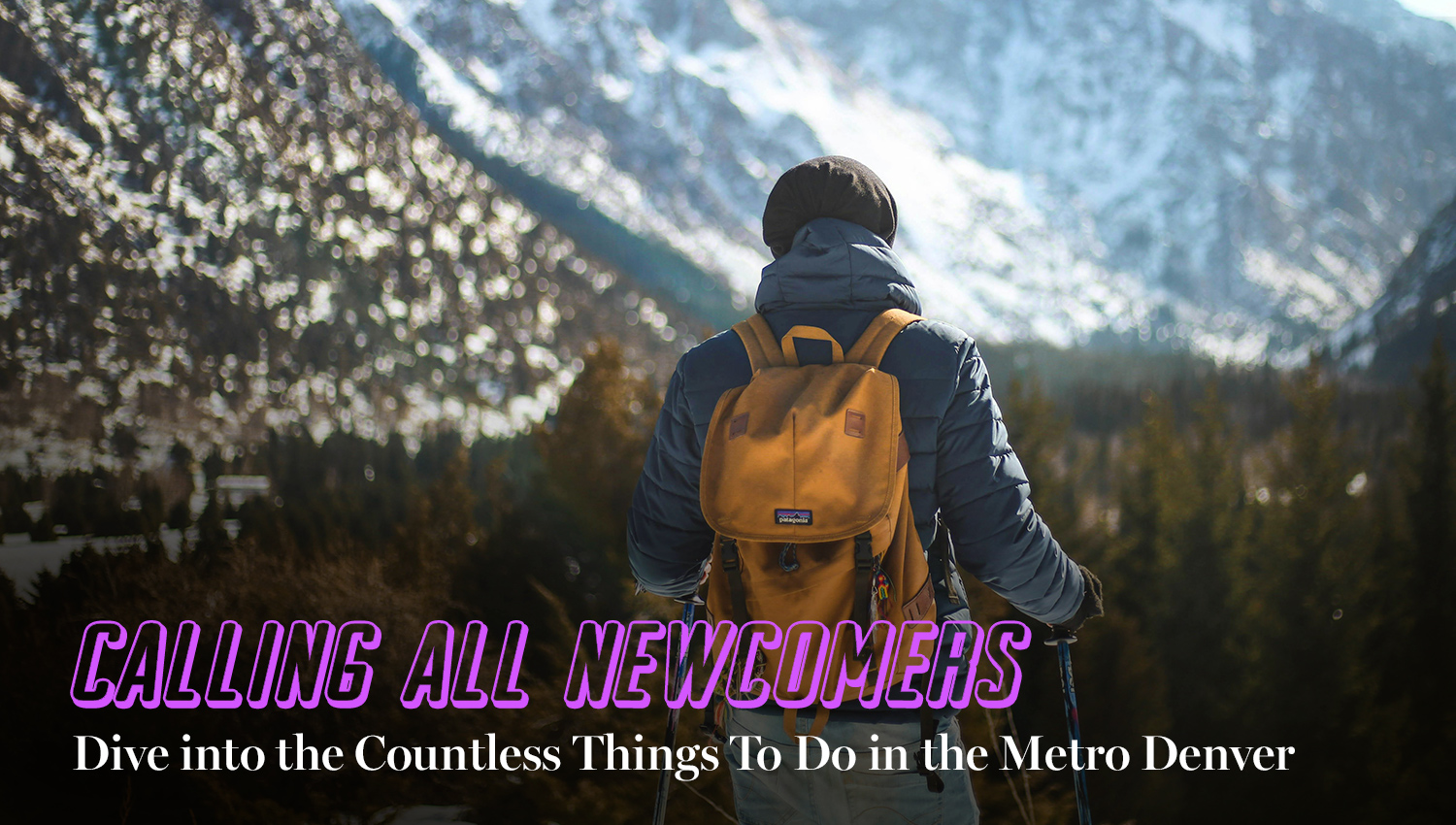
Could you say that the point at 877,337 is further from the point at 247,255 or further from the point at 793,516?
the point at 247,255

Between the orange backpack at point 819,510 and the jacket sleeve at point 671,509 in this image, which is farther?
the jacket sleeve at point 671,509

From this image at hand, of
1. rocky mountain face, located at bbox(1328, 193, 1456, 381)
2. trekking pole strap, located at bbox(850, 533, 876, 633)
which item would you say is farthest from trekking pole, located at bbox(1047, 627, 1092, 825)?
rocky mountain face, located at bbox(1328, 193, 1456, 381)

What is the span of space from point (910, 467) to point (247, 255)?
3633 inches

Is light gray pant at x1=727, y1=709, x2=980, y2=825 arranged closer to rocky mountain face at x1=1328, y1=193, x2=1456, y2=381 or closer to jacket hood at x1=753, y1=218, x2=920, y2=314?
jacket hood at x1=753, y1=218, x2=920, y2=314

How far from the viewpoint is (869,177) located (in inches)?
94.0

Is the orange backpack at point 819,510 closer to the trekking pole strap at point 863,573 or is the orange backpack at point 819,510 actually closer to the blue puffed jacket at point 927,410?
the trekking pole strap at point 863,573

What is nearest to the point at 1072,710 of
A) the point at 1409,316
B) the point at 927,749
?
the point at 927,749

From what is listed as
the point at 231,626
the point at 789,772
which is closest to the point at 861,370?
the point at 789,772

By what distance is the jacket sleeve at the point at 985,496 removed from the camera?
7.18ft

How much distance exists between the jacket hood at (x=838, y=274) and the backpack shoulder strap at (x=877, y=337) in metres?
0.06

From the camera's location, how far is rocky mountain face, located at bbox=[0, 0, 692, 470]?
70.9ft

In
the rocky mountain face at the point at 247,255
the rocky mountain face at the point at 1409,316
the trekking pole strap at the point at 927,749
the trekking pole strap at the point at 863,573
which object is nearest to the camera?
the trekking pole strap at the point at 863,573

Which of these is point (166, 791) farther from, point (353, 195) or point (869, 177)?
point (353, 195)

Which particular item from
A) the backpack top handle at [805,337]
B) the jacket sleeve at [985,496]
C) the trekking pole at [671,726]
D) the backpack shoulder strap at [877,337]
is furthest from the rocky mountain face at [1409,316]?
the backpack top handle at [805,337]
